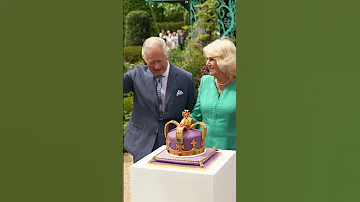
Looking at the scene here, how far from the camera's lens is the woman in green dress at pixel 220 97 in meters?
4.51

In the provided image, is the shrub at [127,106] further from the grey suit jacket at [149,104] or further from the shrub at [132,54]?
the shrub at [132,54]

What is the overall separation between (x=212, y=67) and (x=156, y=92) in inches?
24.4

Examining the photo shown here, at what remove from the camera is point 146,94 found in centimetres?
480

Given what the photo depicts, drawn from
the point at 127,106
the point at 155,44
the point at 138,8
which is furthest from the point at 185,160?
the point at 138,8

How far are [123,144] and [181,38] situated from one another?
1.19m

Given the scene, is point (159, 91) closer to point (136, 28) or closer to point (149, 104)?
point (149, 104)

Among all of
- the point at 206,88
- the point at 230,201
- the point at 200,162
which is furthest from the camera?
the point at 206,88

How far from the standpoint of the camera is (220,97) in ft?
14.9

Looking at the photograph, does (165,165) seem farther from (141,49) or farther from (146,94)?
(141,49)

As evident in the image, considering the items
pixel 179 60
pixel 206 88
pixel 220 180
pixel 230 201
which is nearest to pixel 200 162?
pixel 220 180

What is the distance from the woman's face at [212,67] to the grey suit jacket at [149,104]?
0.24 meters

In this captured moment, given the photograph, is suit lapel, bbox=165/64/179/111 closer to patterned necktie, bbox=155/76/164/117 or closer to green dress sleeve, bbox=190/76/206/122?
patterned necktie, bbox=155/76/164/117

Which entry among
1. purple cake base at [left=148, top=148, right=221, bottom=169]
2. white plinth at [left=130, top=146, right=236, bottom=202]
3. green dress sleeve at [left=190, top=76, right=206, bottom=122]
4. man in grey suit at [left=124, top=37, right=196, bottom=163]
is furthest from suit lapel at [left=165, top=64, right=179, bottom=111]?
white plinth at [left=130, top=146, right=236, bottom=202]

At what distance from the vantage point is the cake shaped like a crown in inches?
165
